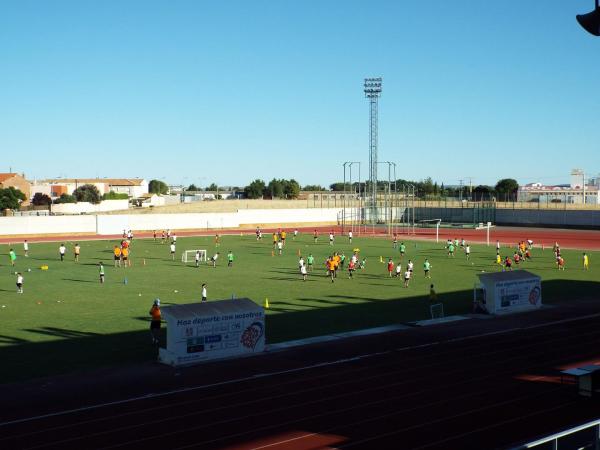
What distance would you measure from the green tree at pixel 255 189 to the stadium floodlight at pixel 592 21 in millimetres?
174754

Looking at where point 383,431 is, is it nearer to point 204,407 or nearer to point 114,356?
point 204,407

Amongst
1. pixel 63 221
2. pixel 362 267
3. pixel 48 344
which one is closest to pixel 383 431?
pixel 48 344

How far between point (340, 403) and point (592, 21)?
10.3 metres

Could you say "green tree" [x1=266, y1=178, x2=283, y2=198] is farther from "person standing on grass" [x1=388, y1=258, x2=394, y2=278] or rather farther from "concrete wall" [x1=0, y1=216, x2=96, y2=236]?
"person standing on grass" [x1=388, y1=258, x2=394, y2=278]

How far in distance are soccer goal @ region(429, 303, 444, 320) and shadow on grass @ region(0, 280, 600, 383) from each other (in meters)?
0.42

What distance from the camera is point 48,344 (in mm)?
22438

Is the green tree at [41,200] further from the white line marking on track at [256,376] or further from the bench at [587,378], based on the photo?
the bench at [587,378]

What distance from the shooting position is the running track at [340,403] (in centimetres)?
1380

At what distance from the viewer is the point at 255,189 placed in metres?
184

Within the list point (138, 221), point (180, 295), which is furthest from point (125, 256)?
point (138, 221)

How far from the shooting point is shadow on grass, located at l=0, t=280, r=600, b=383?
20.1 meters

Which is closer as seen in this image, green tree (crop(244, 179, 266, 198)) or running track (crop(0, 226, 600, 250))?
running track (crop(0, 226, 600, 250))

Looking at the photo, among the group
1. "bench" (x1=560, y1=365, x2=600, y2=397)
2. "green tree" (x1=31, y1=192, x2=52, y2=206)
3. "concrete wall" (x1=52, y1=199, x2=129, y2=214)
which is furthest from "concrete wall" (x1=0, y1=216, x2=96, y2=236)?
"bench" (x1=560, y1=365, x2=600, y2=397)

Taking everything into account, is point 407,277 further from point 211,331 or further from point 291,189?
point 291,189
